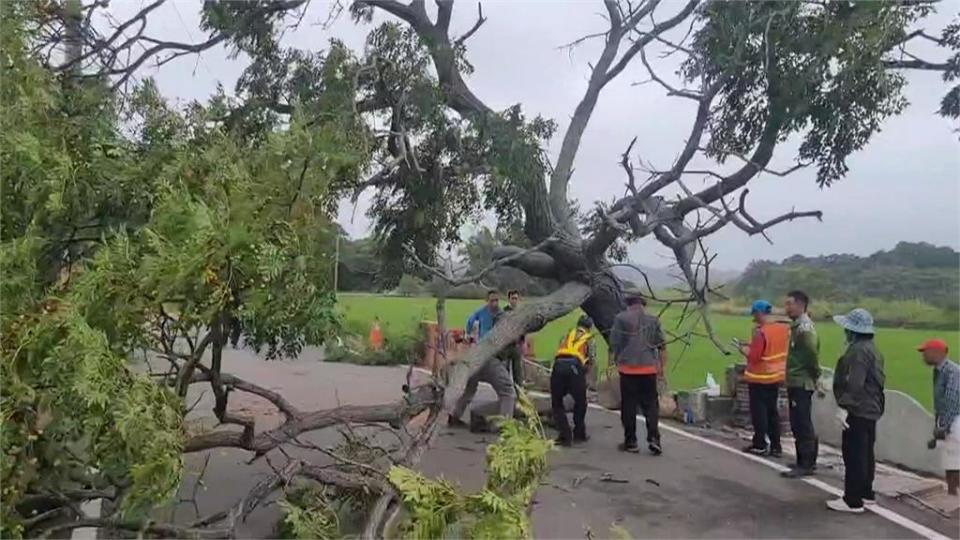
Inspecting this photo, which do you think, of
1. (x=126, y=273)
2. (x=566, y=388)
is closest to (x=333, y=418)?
(x=126, y=273)

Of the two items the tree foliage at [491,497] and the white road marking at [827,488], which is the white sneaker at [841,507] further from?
the tree foliage at [491,497]

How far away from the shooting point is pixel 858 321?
7141 millimetres

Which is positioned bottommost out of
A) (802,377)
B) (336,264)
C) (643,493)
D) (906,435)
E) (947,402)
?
(643,493)

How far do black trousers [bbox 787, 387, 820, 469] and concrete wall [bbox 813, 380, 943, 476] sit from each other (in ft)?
1.43

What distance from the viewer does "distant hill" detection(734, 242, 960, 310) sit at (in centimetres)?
768

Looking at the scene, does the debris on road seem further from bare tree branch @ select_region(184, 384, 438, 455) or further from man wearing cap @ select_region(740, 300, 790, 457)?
bare tree branch @ select_region(184, 384, 438, 455)

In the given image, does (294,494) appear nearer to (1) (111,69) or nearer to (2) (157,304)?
(2) (157,304)

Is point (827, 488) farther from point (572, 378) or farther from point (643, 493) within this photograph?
point (572, 378)

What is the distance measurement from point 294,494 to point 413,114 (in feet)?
15.2

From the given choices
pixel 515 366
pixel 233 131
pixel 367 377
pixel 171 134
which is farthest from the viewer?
pixel 367 377

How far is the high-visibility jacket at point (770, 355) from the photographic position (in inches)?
348

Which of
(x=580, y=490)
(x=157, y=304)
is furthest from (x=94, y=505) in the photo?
(x=580, y=490)

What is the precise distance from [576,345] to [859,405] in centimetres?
343

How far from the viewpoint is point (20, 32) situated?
18.7 feet
